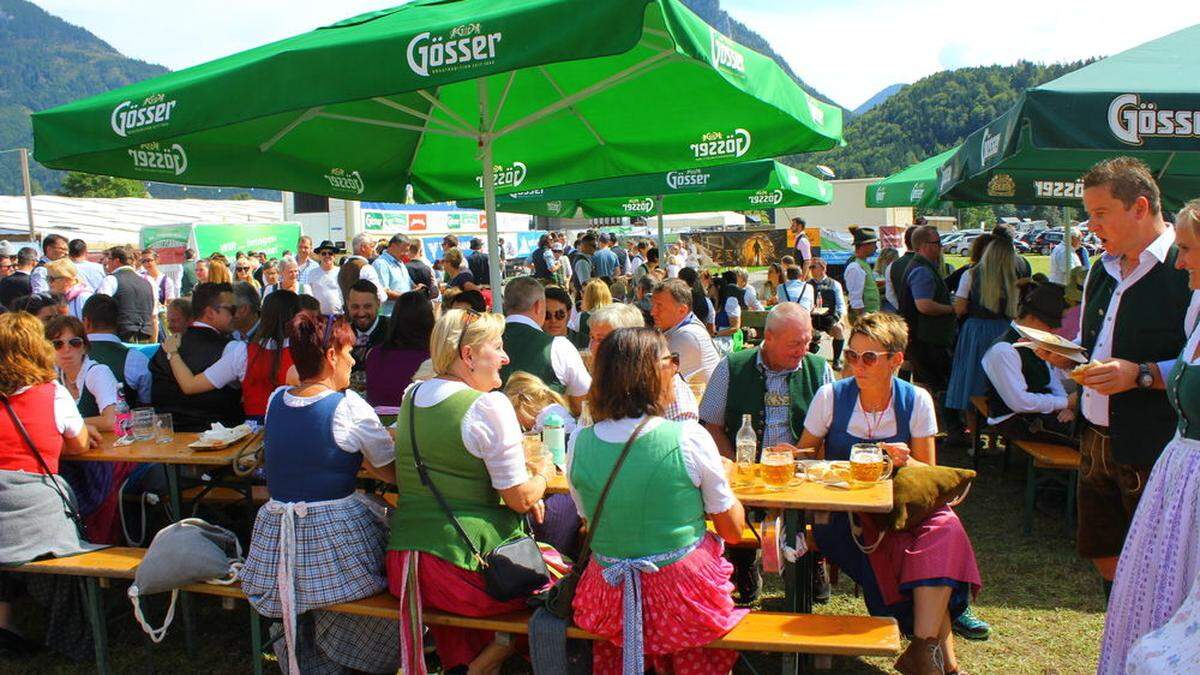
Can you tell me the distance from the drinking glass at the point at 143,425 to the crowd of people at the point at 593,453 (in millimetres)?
198

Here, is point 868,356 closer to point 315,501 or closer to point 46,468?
point 315,501

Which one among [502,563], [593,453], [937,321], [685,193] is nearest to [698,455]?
[593,453]

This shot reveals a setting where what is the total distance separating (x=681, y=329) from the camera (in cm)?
507

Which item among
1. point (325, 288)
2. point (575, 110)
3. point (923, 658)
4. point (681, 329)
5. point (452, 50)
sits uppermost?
point (575, 110)

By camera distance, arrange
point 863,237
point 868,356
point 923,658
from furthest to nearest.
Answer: point 863,237 → point 868,356 → point 923,658

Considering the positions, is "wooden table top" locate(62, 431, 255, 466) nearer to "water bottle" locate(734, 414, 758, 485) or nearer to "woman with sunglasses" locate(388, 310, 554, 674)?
"woman with sunglasses" locate(388, 310, 554, 674)

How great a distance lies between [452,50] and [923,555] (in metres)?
2.51

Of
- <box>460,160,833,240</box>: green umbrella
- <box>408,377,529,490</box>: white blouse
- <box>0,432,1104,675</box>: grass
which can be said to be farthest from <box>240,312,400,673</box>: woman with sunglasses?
<box>460,160,833,240</box>: green umbrella

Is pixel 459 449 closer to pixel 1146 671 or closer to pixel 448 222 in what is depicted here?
pixel 1146 671

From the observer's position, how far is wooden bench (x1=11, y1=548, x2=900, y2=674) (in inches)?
110

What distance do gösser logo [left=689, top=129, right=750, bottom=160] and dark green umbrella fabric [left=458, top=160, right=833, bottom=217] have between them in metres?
2.64

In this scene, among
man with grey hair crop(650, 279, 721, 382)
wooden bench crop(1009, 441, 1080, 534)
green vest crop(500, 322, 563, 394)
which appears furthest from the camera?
man with grey hair crop(650, 279, 721, 382)

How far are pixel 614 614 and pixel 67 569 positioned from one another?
239cm

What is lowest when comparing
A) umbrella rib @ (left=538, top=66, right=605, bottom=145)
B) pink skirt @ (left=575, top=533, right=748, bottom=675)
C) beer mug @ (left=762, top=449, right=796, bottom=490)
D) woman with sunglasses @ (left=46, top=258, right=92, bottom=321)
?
pink skirt @ (left=575, top=533, right=748, bottom=675)
